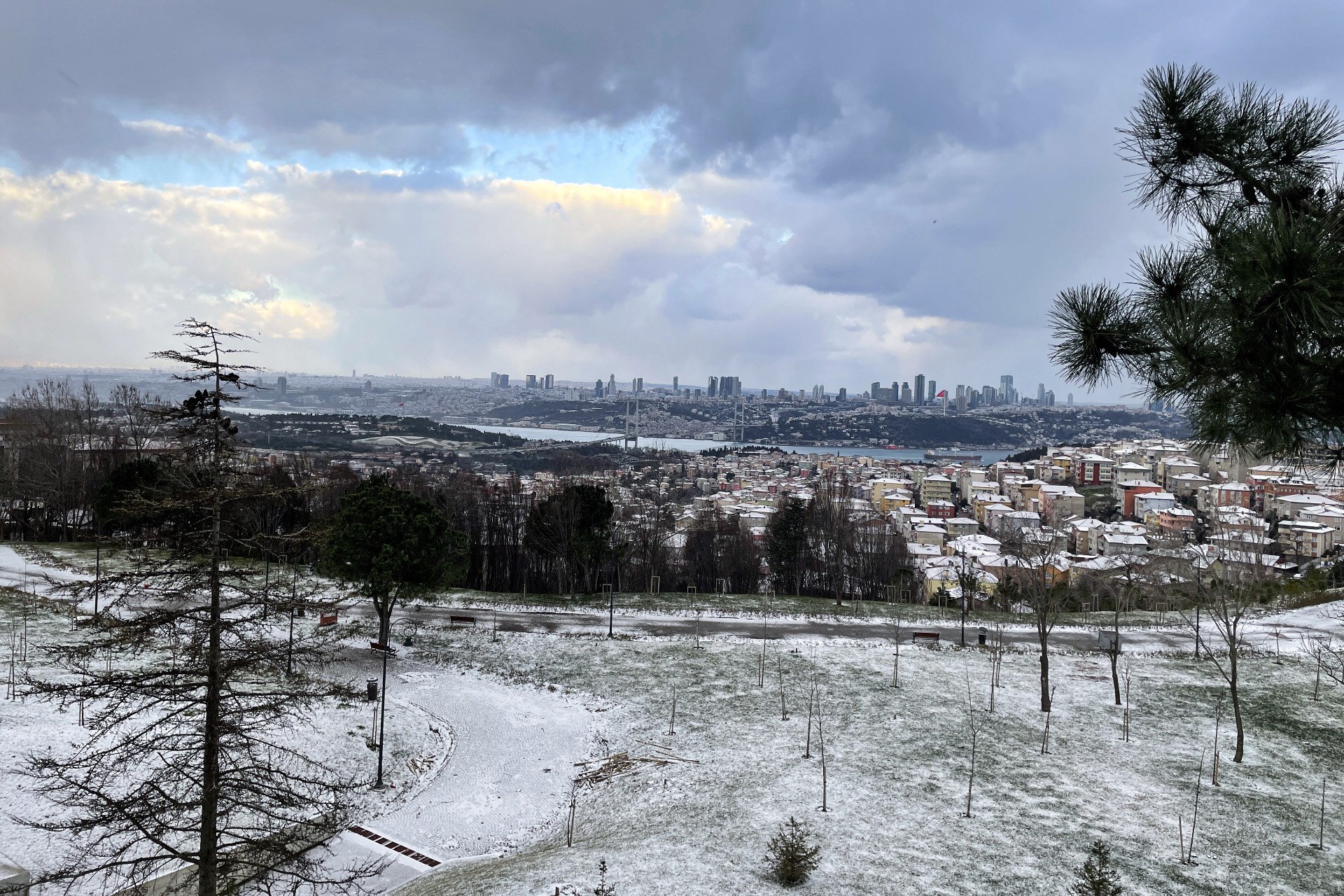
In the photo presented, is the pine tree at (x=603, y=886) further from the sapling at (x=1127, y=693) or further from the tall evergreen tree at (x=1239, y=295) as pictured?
the sapling at (x=1127, y=693)

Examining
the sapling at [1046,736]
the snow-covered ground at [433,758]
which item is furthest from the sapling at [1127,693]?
the snow-covered ground at [433,758]

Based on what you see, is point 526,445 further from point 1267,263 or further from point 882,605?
point 1267,263

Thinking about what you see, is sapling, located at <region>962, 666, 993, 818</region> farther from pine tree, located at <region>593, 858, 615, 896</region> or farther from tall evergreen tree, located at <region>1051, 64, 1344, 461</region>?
tall evergreen tree, located at <region>1051, 64, 1344, 461</region>

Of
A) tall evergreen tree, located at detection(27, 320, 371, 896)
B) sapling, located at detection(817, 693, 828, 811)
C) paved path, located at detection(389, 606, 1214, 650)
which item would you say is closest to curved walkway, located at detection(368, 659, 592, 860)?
tall evergreen tree, located at detection(27, 320, 371, 896)

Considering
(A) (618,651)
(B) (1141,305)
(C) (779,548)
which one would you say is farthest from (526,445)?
(B) (1141,305)

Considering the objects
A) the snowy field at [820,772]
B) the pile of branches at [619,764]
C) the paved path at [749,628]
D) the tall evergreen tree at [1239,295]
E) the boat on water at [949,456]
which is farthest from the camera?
the boat on water at [949,456]

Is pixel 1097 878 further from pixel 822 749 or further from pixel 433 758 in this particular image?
pixel 433 758
